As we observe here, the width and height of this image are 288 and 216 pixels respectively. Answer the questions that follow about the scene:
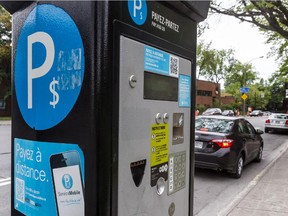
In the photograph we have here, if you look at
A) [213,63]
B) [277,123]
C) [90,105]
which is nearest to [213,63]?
[213,63]

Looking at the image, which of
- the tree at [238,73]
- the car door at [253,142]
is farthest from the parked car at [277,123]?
the tree at [238,73]

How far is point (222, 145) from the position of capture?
6926 millimetres

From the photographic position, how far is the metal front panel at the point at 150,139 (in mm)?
1422

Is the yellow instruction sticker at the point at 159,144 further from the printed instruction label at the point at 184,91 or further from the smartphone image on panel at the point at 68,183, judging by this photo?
the smartphone image on panel at the point at 68,183

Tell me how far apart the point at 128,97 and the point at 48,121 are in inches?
14.8

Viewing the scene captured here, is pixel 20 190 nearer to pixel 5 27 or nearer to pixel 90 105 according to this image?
pixel 90 105

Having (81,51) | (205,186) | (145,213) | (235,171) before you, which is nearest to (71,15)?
(81,51)

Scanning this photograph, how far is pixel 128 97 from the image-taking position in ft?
4.68

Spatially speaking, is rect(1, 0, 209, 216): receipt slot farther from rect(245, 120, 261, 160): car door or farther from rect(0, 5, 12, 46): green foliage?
rect(0, 5, 12, 46): green foliage

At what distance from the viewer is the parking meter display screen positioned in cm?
156

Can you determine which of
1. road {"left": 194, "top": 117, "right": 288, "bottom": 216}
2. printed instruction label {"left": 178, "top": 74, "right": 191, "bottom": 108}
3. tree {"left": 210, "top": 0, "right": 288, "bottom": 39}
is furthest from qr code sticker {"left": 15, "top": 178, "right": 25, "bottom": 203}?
tree {"left": 210, "top": 0, "right": 288, "bottom": 39}

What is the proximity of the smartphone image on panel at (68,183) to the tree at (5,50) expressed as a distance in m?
26.0

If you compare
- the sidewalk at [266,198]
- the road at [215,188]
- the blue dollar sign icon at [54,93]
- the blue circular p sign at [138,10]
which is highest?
the blue circular p sign at [138,10]

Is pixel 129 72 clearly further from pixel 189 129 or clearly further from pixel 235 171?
pixel 235 171
